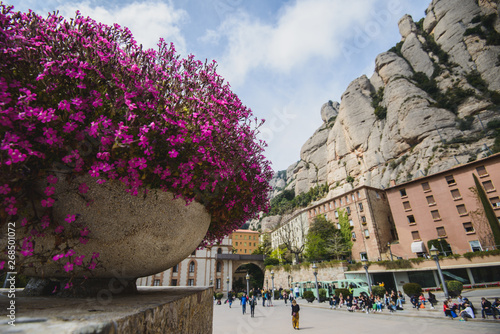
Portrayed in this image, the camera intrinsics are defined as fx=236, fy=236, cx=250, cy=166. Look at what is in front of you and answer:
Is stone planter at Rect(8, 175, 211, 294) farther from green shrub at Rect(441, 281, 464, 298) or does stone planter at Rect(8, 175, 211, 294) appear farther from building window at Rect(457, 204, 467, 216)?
building window at Rect(457, 204, 467, 216)

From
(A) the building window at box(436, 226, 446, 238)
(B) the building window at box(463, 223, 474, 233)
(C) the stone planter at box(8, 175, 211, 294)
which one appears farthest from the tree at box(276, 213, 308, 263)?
(C) the stone planter at box(8, 175, 211, 294)

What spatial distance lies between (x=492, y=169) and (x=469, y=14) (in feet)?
178

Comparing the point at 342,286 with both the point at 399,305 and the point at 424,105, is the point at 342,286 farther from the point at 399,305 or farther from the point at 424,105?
the point at 424,105

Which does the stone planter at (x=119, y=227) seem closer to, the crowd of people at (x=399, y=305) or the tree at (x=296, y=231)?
the crowd of people at (x=399, y=305)

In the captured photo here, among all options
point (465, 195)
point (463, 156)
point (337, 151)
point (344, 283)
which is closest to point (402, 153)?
point (463, 156)

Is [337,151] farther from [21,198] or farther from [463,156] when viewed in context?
[21,198]

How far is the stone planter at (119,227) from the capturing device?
1575 millimetres

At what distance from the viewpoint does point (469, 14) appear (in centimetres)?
5866

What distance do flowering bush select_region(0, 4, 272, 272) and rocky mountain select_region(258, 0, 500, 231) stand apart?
51608mm

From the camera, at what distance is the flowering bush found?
1.33m

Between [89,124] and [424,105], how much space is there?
67.2 m

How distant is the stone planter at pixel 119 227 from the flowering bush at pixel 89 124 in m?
0.06

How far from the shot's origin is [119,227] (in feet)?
5.51

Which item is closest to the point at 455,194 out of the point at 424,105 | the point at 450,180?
the point at 450,180
